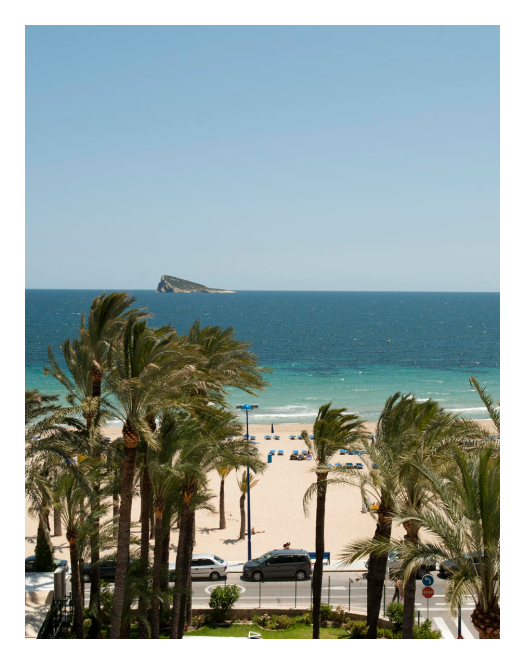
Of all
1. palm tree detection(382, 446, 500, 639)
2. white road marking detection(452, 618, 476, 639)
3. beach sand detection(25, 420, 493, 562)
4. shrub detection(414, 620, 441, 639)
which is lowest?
beach sand detection(25, 420, 493, 562)

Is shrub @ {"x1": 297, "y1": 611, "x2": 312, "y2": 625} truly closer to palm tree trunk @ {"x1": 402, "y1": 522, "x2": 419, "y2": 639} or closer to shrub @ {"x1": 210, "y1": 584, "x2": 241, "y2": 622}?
shrub @ {"x1": 210, "y1": 584, "x2": 241, "y2": 622}

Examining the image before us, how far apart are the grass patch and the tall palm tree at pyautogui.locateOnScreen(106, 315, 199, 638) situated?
5409mm

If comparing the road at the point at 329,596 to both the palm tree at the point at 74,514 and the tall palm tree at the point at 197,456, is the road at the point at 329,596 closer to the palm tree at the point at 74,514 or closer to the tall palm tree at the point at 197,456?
the tall palm tree at the point at 197,456

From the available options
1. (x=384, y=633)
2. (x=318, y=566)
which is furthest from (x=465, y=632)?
(x=318, y=566)

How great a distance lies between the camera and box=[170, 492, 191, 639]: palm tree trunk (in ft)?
50.8

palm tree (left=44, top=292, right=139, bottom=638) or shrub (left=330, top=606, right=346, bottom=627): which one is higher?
palm tree (left=44, top=292, right=139, bottom=638)

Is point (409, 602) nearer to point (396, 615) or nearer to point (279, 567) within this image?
point (396, 615)

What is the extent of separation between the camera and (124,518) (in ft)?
44.3

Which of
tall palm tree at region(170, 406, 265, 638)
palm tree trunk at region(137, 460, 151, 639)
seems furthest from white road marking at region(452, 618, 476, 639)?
palm tree trunk at region(137, 460, 151, 639)

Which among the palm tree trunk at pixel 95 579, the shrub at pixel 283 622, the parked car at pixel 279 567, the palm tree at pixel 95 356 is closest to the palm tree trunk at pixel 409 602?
the shrub at pixel 283 622

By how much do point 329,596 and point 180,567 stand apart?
8.07 m

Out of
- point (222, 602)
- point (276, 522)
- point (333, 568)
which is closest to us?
point (222, 602)

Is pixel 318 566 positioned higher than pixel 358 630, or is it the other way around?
pixel 318 566
